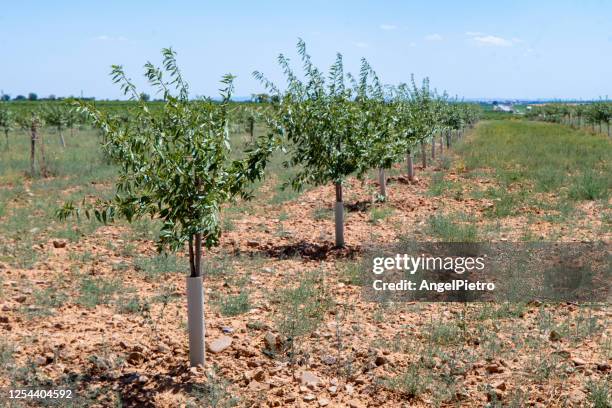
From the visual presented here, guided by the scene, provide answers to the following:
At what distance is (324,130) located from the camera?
33.0ft

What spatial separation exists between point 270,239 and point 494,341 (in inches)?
232

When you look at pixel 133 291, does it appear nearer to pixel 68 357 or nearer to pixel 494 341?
pixel 68 357

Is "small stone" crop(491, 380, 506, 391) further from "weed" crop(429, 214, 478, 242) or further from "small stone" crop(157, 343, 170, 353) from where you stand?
"weed" crop(429, 214, 478, 242)

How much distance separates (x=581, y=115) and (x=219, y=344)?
59.9 meters

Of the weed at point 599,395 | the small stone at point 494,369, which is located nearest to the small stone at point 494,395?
the small stone at point 494,369

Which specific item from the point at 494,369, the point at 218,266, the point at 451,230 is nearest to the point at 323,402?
the point at 494,369

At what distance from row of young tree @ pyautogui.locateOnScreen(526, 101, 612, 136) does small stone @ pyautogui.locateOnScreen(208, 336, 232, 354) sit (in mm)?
40353

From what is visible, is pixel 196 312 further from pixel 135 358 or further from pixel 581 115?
pixel 581 115

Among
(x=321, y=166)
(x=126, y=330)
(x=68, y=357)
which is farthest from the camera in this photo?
(x=321, y=166)

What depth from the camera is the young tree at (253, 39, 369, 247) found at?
9.92m

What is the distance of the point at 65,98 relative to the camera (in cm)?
537

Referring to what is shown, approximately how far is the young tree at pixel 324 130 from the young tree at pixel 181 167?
4035 mm

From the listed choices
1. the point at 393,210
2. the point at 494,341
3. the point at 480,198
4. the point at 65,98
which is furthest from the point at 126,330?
the point at 480,198

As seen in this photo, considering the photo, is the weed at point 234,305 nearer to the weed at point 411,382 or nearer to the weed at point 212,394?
the weed at point 212,394
